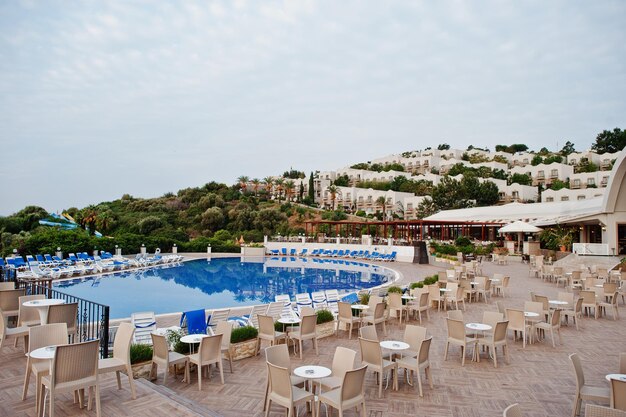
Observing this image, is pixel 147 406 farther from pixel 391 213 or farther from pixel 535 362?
pixel 391 213

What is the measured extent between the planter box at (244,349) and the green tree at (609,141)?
7851 centimetres

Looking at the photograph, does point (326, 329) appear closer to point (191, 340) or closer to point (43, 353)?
point (191, 340)

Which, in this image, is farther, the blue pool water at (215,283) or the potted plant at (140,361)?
the blue pool water at (215,283)

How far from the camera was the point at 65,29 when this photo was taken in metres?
14.8

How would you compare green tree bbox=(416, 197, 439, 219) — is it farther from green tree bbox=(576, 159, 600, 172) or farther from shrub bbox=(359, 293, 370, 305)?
shrub bbox=(359, 293, 370, 305)

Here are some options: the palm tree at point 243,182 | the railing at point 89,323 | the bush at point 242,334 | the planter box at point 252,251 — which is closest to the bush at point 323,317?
the bush at point 242,334

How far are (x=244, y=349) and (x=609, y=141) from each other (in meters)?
82.0

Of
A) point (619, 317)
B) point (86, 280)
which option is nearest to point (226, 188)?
point (86, 280)

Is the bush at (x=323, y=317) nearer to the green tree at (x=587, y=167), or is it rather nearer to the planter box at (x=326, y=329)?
the planter box at (x=326, y=329)

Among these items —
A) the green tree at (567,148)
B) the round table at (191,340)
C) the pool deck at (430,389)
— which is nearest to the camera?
the pool deck at (430,389)

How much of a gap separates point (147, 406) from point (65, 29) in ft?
50.9

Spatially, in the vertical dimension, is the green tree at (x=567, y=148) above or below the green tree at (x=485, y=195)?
above

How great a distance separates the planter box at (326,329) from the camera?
317 inches

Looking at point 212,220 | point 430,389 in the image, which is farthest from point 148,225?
point 430,389
